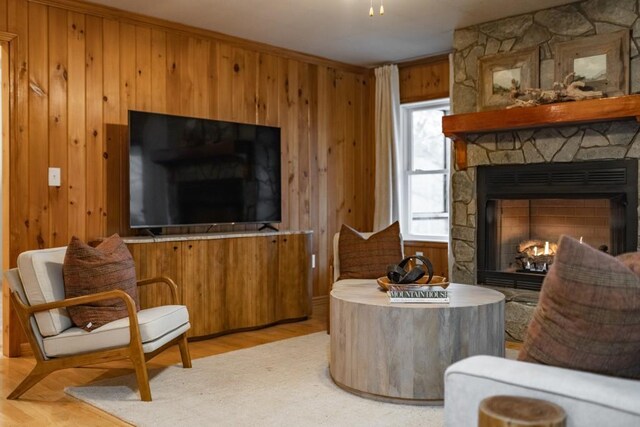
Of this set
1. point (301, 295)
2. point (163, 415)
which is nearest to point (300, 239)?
point (301, 295)

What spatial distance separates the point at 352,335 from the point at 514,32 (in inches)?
113

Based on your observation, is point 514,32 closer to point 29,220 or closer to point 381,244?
point 381,244

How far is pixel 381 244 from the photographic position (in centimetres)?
467

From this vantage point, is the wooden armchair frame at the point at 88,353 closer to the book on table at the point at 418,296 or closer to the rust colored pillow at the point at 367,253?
the book on table at the point at 418,296

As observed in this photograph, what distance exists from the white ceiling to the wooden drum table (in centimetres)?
230

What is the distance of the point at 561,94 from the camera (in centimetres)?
421

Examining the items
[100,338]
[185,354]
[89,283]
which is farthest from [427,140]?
[100,338]

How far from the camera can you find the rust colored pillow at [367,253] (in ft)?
15.1

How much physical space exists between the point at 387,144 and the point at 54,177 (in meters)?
3.16

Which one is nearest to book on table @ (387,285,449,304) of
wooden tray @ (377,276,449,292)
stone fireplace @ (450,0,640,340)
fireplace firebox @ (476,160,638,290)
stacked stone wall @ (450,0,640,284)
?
wooden tray @ (377,276,449,292)

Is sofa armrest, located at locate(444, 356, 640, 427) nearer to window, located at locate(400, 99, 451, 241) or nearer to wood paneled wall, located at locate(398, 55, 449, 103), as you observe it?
window, located at locate(400, 99, 451, 241)

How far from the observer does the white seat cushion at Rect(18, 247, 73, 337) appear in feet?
10.4

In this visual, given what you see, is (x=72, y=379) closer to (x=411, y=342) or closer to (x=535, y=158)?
(x=411, y=342)

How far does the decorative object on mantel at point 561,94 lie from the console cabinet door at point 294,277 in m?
2.05
